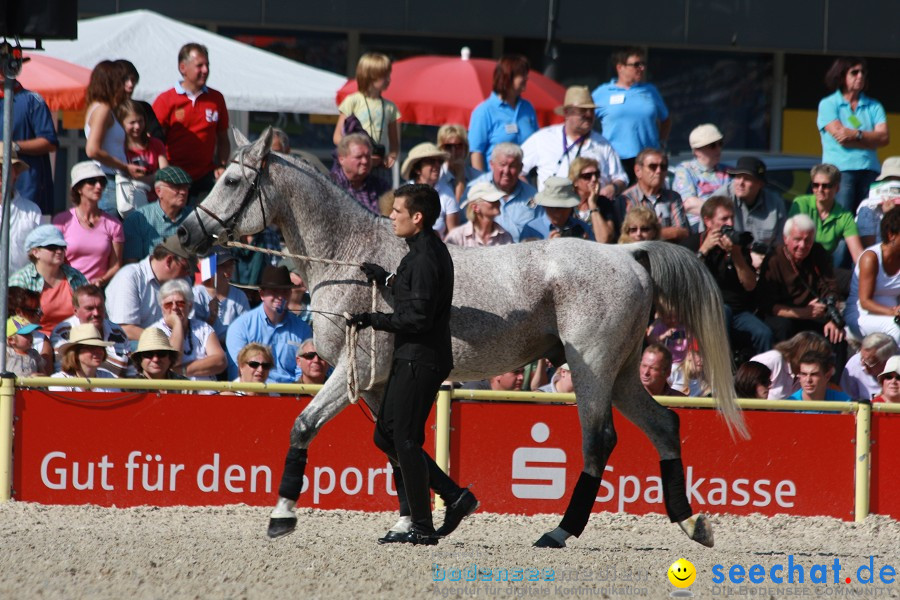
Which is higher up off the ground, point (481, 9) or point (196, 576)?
point (481, 9)

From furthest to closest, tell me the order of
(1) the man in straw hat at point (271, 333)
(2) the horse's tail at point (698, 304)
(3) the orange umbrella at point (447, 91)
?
(3) the orange umbrella at point (447, 91) < (1) the man in straw hat at point (271, 333) < (2) the horse's tail at point (698, 304)

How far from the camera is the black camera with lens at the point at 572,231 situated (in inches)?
400

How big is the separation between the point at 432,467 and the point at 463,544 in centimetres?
54

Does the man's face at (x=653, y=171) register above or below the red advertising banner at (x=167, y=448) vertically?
above

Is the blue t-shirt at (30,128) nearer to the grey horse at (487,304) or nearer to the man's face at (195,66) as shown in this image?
the man's face at (195,66)

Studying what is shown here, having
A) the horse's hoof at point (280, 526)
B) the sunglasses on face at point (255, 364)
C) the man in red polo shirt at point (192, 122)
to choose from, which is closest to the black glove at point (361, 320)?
the horse's hoof at point (280, 526)

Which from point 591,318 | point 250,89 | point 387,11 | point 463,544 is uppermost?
point 387,11

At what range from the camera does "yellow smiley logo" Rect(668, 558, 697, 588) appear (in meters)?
6.52

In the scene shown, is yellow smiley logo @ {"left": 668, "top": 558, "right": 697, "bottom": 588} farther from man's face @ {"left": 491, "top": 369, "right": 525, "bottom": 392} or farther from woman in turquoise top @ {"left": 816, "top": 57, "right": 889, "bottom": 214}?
woman in turquoise top @ {"left": 816, "top": 57, "right": 889, "bottom": 214}

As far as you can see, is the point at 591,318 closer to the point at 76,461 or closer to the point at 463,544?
the point at 463,544

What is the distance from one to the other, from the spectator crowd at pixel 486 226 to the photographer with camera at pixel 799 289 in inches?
0.6

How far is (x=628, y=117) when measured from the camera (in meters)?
Result: 12.6

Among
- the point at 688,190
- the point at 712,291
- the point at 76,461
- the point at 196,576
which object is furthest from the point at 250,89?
the point at 196,576

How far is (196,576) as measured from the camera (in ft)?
21.1
